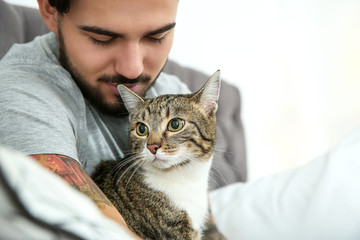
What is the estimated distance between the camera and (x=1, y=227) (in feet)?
1.17

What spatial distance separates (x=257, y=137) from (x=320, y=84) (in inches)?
29.4

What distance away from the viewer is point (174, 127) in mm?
1049

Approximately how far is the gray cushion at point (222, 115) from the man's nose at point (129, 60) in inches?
26.7

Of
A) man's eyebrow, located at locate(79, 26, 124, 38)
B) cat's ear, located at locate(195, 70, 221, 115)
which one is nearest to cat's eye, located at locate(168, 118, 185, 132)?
cat's ear, located at locate(195, 70, 221, 115)

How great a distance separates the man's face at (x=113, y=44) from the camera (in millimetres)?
1001

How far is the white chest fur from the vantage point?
104cm

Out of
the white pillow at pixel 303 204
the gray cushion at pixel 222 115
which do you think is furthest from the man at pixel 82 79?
the white pillow at pixel 303 204

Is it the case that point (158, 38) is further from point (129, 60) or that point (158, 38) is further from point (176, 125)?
point (176, 125)

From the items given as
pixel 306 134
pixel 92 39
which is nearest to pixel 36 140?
pixel 92 39

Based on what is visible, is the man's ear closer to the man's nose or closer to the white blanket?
the man's nose

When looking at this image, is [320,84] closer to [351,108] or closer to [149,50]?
[351,108]

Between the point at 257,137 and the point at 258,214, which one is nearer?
the point at 258,214

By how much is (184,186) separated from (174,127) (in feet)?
0.64

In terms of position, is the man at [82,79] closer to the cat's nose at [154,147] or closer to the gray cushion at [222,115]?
the cat's nose at [154,147]
